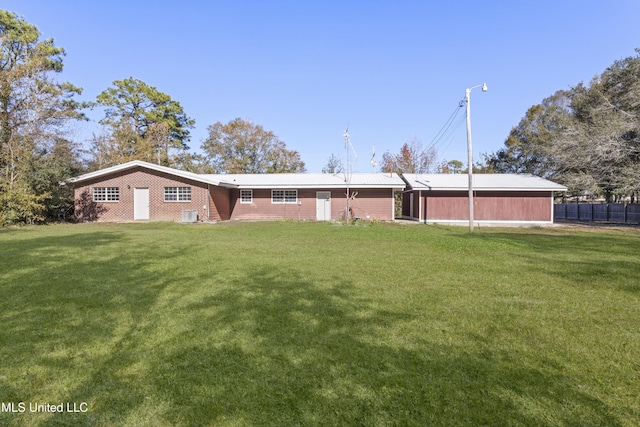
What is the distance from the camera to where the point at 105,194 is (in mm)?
23391

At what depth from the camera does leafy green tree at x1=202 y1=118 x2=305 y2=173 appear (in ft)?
140

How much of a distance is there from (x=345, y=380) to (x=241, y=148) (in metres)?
42.1

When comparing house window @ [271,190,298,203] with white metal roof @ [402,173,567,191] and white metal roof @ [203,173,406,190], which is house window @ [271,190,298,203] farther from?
white metal roof @ [402,173,567,191]

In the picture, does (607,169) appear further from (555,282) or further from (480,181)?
(555,282)

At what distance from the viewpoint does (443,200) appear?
920 inches

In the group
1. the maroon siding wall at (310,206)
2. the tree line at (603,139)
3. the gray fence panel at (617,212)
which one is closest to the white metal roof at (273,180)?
the maroon siding wall at (310,206)

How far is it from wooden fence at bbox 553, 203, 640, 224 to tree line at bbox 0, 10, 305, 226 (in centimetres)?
2904

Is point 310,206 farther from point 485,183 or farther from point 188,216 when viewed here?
point 485,183

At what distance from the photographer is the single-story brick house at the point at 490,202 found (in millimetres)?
22812

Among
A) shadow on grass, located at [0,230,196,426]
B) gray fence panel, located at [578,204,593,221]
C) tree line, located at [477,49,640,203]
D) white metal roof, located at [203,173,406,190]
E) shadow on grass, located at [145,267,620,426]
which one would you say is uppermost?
tree line, located at [477,49,640,203]

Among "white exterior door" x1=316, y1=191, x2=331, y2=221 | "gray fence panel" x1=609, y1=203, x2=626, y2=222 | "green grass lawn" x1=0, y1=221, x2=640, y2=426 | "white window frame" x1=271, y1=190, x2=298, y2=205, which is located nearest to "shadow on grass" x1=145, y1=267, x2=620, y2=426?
"green grass lawn" x1=0, y1=221, x2=640, y2=426

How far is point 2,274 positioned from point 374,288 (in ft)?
22.9

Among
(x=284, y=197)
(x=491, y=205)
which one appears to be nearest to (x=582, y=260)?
(x=491, y=205)

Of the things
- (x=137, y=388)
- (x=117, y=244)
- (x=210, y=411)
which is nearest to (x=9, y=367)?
(x=137, y=388)
